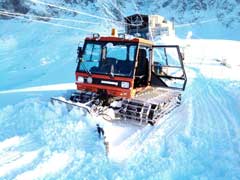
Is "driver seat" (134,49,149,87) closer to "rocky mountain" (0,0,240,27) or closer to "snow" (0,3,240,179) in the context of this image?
"snow" (0,3,240,179)

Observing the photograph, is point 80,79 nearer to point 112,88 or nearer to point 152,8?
point 112,88

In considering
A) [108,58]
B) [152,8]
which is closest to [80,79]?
[108,58]

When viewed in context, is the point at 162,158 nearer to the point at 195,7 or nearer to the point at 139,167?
the point at 139,167

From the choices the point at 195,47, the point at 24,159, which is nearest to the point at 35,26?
the point at 195,47

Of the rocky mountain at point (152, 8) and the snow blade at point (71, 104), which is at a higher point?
the rocky mountain at point (152, 8)

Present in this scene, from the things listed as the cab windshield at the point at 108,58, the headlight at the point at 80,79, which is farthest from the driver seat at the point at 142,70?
the headlight at the point at 80,79

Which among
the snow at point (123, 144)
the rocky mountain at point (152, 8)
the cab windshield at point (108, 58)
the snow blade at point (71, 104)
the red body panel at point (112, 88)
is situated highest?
the rocky mountain at point (152, 8)

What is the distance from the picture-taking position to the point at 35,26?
126 feet

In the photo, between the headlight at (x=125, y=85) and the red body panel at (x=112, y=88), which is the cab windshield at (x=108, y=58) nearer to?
the red body panel at (x=112, y=88)

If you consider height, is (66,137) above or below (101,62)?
below

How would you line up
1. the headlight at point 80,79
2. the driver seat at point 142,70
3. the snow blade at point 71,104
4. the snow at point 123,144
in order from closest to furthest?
1. the snow at point 123,144
2. the snow blade at point 71,104
3. the headlight at point 80,79
4. the driver seat at point 142,70

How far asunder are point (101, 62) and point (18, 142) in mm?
3202

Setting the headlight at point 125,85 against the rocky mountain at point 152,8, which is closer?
the headlight at point 125,85

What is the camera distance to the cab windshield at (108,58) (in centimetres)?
799
